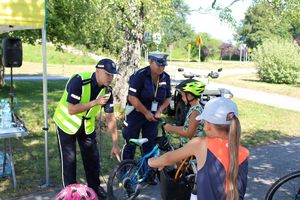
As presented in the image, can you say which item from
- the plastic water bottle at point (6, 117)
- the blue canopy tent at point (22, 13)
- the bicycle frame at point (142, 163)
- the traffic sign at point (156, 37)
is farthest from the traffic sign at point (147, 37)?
the bicycle frame at point (142, 163)

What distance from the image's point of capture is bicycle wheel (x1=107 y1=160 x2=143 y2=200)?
479cm

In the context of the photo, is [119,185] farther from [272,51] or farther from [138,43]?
[272,51]

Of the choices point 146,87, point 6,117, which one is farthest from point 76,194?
point 6,117

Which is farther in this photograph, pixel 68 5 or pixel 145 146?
pixel 68 5

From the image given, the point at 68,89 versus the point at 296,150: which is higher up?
the point at 68,89

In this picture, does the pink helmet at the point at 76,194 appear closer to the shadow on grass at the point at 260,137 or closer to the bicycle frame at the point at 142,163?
the bicycle frame at the point at 142,163

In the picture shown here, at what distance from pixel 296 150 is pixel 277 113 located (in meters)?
4.79

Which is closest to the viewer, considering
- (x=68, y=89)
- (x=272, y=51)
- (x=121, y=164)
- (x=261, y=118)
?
(x=68, y=89)

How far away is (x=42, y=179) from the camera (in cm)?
585

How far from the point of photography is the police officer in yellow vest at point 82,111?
170 inches

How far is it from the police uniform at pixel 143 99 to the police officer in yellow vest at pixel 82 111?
29.3 inches

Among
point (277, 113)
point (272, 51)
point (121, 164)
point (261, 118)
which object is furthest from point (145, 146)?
point (272, 51)

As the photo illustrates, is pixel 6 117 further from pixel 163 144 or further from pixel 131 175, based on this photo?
pixel 163 144

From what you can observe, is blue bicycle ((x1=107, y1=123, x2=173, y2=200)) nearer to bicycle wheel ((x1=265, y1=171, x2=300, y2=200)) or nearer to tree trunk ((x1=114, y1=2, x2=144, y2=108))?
bicycle wheel ((x1=265, y1=171, x2=300, y2=200))
